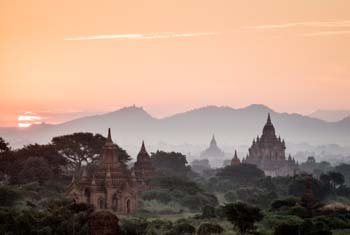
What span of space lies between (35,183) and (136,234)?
3705 centimetres

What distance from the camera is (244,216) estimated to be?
61.9 metres

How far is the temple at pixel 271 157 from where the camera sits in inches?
6555

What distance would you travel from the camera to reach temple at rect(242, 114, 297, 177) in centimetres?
16650

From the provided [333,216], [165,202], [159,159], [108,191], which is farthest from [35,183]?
[159,159]

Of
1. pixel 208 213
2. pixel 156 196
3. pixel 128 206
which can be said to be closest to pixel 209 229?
pixel 208 213

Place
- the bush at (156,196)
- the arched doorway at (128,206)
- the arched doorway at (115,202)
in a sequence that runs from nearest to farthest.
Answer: the arched doorway at (115,202) → the arched doorway at (128,206) → the bush at (156,196)

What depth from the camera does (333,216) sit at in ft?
234

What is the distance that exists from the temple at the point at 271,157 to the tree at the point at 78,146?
2527 inches

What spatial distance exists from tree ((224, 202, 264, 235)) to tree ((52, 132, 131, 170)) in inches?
1862

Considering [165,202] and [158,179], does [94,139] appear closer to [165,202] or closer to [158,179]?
[158,179]

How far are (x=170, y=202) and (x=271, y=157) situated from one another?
247 feet

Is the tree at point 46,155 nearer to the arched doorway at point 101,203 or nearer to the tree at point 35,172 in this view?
the tree at point 35,172

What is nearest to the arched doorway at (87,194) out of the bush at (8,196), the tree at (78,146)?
the bush at (8,196)

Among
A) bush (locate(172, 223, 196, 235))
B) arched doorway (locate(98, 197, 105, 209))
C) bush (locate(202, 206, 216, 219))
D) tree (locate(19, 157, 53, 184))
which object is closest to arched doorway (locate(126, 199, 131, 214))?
arched doorway (locate(98, 197, 105, 209))
